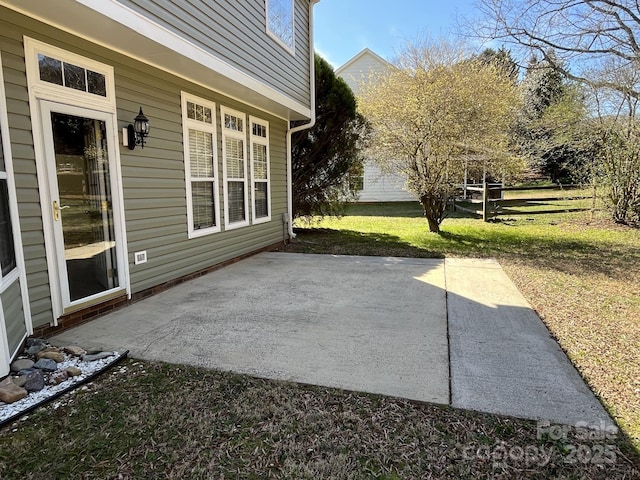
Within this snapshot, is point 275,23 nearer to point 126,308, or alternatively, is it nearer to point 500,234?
point 126,308

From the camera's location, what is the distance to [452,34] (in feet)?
27.6

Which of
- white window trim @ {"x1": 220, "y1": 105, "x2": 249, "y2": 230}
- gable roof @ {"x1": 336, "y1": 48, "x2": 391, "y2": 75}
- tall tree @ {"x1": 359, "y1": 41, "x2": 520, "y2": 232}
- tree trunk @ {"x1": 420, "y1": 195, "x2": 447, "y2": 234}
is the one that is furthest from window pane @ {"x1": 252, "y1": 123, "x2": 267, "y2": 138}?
gable roof @ {"x1": 336, "y1": 48, "x2": 391, "y2": 75}

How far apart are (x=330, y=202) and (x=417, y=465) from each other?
8747 millimetres

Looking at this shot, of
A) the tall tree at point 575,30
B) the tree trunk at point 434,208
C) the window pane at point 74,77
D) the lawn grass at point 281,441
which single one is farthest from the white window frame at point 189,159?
the tall tree at point 575,30

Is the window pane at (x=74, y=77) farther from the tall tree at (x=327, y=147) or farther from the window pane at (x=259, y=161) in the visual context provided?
the tall tree at (x=327, y=147)

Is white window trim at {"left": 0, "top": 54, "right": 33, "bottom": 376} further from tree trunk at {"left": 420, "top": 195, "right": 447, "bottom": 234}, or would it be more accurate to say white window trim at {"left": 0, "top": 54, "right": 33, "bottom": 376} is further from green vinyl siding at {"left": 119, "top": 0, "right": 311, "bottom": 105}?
tree trunk at {"left": 420, "top": 195, "right": 447, "bottom": 234}

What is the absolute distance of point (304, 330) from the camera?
3.49m

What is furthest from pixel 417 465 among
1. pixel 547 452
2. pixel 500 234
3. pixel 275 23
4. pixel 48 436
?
pixel 500 234

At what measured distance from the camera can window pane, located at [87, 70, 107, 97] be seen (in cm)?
373

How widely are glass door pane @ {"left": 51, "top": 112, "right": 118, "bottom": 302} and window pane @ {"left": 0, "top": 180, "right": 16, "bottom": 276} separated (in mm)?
577

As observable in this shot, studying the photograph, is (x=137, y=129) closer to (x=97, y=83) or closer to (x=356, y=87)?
(x=97, y=83)

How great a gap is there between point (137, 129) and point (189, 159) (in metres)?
1.07

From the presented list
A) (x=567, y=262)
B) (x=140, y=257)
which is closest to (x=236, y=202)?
(x=140, y=257)

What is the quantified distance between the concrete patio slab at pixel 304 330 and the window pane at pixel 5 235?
32.8 inches
